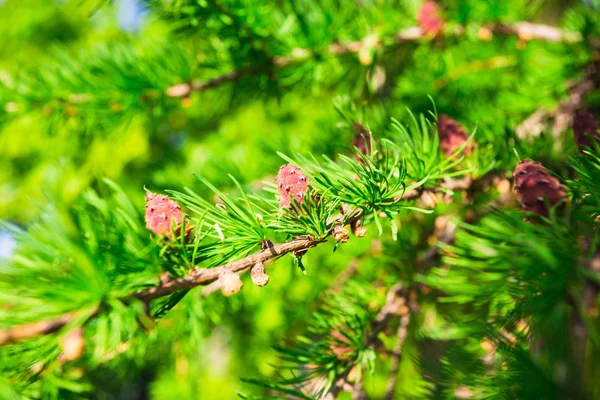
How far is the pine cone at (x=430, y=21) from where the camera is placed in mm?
715

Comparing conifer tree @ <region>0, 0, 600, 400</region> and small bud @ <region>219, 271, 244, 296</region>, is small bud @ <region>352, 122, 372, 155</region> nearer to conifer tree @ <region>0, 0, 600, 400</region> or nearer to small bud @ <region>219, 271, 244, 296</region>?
conifer tree @ <region>0, 0, 600, 400</region>

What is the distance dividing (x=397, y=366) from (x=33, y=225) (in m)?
0.45

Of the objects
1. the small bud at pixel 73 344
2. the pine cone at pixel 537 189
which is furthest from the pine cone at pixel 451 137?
the small bud at pixel 73 344

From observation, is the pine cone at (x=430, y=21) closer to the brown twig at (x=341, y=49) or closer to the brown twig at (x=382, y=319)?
the brown twig at (x=341, y=49)

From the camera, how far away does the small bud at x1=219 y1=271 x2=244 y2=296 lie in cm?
30

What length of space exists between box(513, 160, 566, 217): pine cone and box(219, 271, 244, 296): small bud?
0.85 ft

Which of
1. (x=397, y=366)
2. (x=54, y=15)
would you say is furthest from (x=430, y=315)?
(x=54, y=15)

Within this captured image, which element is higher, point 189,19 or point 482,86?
point 189,19

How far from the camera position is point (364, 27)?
71 cm

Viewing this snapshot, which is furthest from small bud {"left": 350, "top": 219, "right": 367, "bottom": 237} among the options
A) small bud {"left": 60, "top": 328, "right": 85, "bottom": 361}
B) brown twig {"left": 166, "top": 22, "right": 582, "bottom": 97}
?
brown twig {"left": 166, "top": 22, "right": 582, "bottom": 97}

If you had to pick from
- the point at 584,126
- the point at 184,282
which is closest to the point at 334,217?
the point at 184,282

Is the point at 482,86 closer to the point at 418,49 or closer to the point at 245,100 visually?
the point at 418,49

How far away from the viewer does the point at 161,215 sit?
0.33 m

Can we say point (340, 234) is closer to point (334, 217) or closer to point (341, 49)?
point (334, 217)
